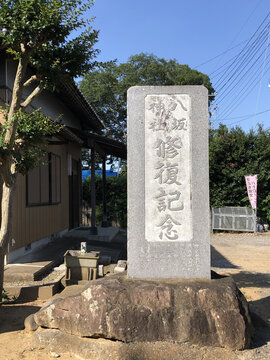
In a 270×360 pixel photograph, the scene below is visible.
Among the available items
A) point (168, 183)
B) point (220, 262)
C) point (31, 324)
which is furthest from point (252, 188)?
point (31, 324)

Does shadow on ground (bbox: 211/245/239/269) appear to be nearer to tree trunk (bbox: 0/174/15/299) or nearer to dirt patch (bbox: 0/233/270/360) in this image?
dirt patch (bbox: 0/233/270/360)

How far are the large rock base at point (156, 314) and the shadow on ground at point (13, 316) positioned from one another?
66 cm

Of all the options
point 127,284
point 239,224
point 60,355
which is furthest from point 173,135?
point 239,224

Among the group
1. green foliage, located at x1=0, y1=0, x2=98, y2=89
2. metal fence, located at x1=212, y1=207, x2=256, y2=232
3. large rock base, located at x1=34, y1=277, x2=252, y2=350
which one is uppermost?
green foliage, located at x1=0, y1=0, x2=98, y2=89

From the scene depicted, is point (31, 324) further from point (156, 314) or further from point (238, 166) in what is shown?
point (238, 166)

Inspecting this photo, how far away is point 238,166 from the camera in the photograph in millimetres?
16859

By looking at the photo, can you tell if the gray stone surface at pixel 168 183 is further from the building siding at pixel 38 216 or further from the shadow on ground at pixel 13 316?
the building siding at pixel 38 216

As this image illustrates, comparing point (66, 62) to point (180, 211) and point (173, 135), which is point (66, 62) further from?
point (180, 211)

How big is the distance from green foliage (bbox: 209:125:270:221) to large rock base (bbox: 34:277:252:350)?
43.9 ft

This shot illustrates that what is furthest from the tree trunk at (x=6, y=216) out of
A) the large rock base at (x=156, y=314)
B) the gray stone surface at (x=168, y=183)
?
the gray stone surface at (x=168, y=183)

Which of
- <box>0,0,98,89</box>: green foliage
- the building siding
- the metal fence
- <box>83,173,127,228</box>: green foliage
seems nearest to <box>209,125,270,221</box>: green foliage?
the metal fence

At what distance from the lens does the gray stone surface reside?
13.4ft

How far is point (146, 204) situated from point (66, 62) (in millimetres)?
2598

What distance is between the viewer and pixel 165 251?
4.11 metres
